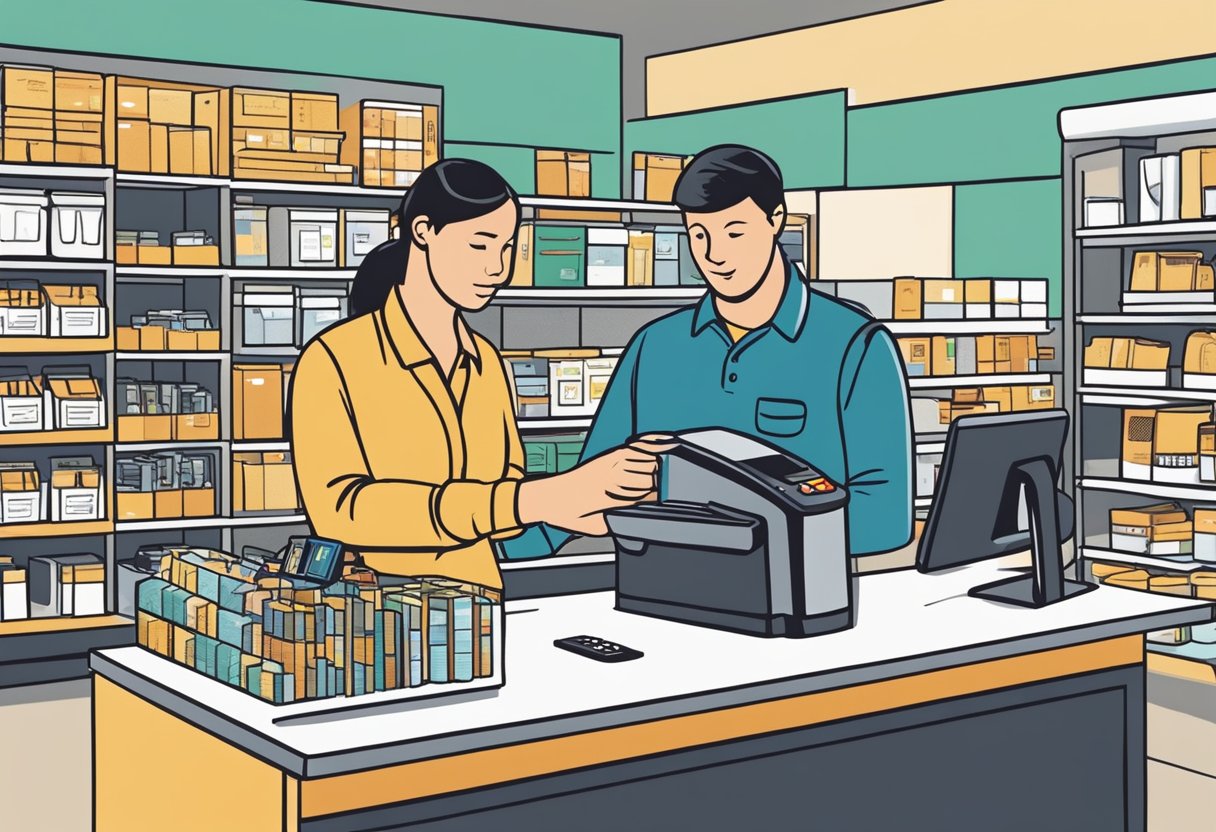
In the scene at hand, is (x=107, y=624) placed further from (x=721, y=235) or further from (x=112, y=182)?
(x=721, y=235)

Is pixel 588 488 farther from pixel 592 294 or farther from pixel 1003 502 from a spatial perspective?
pixel 592 294

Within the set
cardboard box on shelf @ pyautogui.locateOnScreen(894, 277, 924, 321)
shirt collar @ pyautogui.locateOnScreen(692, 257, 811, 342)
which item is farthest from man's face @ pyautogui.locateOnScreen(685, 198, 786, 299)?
cardboard box on shelf @ pyautogui.locateOnScreen(894, 277, 924, 321)

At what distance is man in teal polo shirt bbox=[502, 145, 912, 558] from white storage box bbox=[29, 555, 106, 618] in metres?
3.37

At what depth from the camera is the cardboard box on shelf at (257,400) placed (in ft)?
21.5

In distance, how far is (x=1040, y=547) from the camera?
11.2ft

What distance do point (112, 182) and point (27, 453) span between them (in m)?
Result: 1.33

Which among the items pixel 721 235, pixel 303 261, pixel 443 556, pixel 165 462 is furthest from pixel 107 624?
pixel 721 235

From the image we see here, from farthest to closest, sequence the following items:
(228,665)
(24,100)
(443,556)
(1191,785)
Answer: (24,100), (1191,785), (443,556), (228,665)

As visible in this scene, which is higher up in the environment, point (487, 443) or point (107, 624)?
point (487, 443)

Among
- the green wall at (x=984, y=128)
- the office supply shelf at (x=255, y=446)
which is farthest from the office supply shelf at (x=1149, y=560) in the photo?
the office supply shelf at (x=255, y=446)

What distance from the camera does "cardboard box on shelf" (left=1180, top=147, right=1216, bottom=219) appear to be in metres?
6.05

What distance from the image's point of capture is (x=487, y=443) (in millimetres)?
3143

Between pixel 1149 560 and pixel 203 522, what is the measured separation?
14.0 feet

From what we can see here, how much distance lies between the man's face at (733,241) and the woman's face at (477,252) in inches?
23.6
